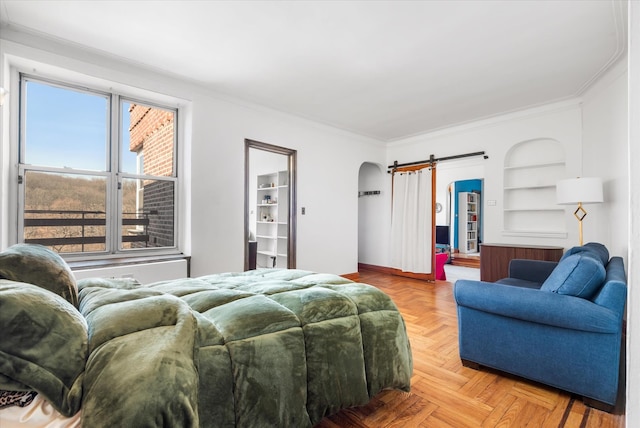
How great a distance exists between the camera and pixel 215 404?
110 cm

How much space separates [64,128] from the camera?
2953mm

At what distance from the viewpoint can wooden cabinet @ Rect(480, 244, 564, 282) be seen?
361 centimetres

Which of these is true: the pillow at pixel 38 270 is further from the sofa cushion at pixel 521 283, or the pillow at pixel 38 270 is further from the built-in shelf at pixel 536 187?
the built-in shelf at pixel 536 187

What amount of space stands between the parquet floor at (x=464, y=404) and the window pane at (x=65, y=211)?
294cm

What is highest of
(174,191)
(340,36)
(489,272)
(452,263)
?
(340,36)

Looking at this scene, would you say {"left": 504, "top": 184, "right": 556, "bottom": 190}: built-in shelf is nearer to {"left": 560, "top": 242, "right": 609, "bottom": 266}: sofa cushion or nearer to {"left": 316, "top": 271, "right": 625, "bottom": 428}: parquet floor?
{"left": 560, "top": 242, "right": 609, "bottom": 266}: sofa cushion

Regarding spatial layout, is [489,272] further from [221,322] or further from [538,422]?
[221,322]

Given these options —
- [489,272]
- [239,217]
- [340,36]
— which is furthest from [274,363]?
[489,272]

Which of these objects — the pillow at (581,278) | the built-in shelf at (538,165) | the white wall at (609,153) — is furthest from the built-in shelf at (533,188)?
the pillow at (581,278)

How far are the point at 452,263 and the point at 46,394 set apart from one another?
26.4ft

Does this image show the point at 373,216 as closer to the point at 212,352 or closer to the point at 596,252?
the point at 596,252

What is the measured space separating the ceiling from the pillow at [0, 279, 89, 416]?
224 cm

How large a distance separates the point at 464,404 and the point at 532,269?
80.1 inches

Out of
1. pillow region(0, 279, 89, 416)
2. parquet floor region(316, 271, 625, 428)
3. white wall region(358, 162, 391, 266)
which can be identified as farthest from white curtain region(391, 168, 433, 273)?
pillow region(0, 279, 89, 416)
